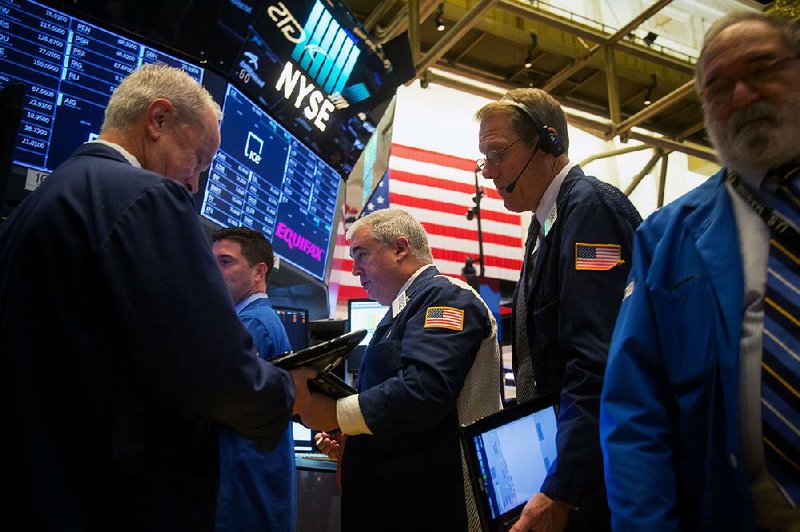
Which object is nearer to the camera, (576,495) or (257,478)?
(576,495)

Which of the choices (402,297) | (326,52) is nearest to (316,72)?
(326,52)

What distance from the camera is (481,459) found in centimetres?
164

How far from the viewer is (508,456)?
1.70m

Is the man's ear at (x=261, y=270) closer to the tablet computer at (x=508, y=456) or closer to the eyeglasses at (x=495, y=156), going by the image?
→ the eyeglasses at (x=495, y=156)

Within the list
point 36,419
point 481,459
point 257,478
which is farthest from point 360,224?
point 36,419

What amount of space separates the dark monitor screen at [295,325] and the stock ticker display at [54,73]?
4.98 ft

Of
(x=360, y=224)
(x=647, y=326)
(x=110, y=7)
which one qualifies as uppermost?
(x=110, y=7)

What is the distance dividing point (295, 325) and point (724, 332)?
290cm

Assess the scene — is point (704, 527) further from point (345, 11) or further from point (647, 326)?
point (345, 11)

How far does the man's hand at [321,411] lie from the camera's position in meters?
2.25

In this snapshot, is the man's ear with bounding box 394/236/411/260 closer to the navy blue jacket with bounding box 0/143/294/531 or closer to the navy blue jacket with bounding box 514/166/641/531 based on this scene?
the navy blue jacket with bounding box 514/166/641/531

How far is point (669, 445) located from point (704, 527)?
172mm

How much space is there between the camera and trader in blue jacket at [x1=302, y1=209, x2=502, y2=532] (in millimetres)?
2117

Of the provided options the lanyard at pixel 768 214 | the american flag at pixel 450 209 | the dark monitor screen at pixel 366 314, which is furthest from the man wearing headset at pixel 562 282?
the american flag at pixel 450 209
